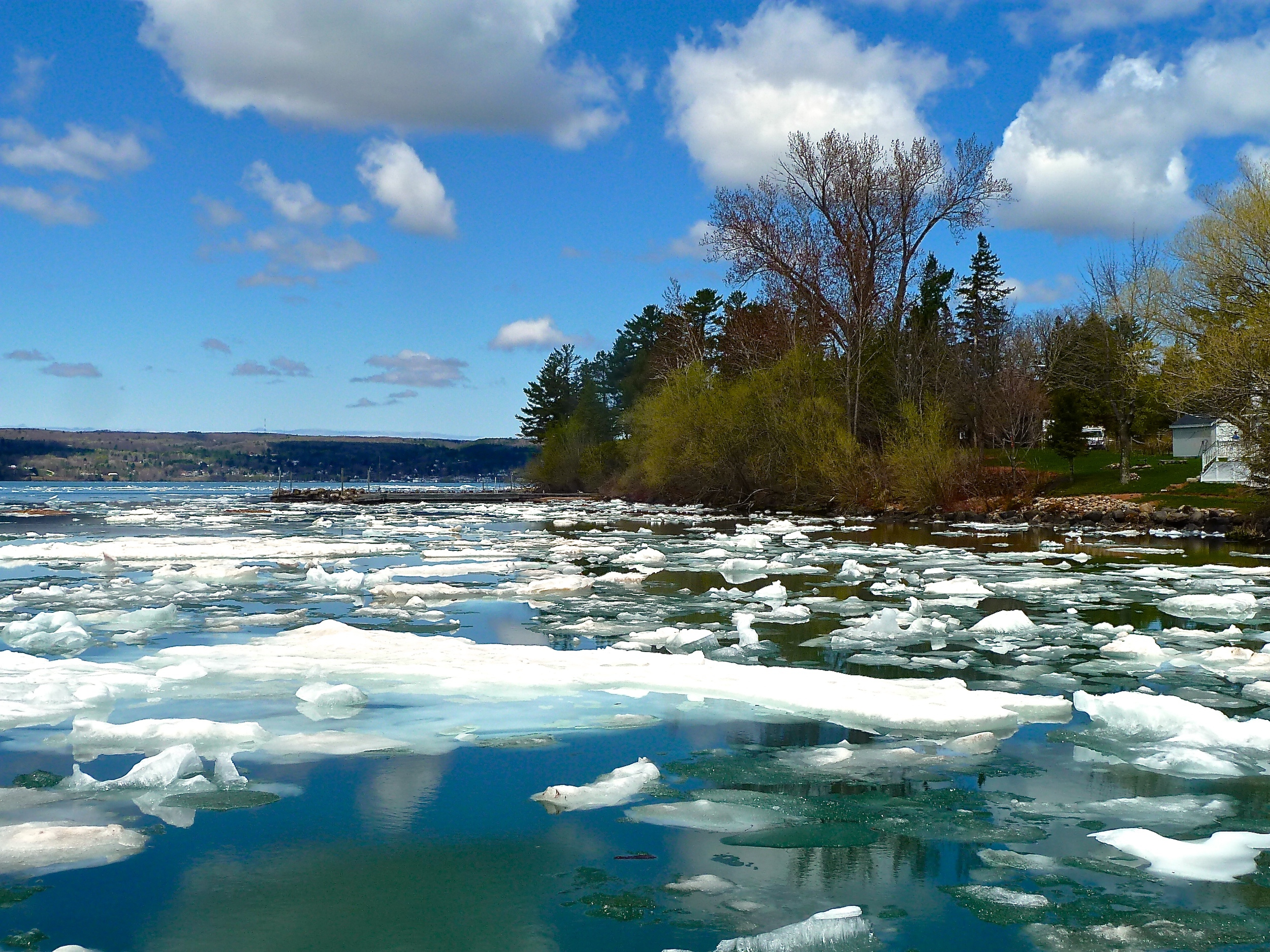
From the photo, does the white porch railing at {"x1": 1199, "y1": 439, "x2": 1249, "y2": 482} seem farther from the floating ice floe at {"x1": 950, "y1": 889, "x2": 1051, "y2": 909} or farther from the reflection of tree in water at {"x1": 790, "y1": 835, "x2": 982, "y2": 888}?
the floating ice floe at {"x1": 950, "y1": 889, "x2": 1051, "y2": 909}

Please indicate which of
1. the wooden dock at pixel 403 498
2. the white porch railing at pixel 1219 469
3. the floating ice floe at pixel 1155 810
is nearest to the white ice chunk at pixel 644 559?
the floating ice floe at pixel 1155 810

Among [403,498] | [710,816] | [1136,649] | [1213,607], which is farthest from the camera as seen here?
[403,498]

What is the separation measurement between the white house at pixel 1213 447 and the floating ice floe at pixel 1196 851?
17.6m

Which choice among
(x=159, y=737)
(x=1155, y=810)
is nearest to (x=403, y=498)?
(x=159, y=737)

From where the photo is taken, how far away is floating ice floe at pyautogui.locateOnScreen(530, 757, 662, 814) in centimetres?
380

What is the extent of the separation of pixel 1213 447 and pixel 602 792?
32.4 meters

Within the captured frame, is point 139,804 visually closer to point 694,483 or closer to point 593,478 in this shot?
point 694,483

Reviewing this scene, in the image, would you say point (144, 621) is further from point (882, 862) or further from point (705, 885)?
point (882, 862)

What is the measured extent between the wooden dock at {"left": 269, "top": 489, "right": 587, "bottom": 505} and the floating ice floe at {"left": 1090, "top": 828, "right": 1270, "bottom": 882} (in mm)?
41227

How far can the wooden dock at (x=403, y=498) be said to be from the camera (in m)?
45.0

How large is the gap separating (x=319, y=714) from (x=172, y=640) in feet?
9.58

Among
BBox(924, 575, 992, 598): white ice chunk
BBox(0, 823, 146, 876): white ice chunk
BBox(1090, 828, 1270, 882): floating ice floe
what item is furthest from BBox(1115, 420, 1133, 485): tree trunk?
BBox(0, 823, 146, 876): white ice chunk

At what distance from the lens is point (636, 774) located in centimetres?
406

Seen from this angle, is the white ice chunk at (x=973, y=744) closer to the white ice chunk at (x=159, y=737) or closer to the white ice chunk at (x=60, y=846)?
the white ice chunk at (x=159, y=737)
